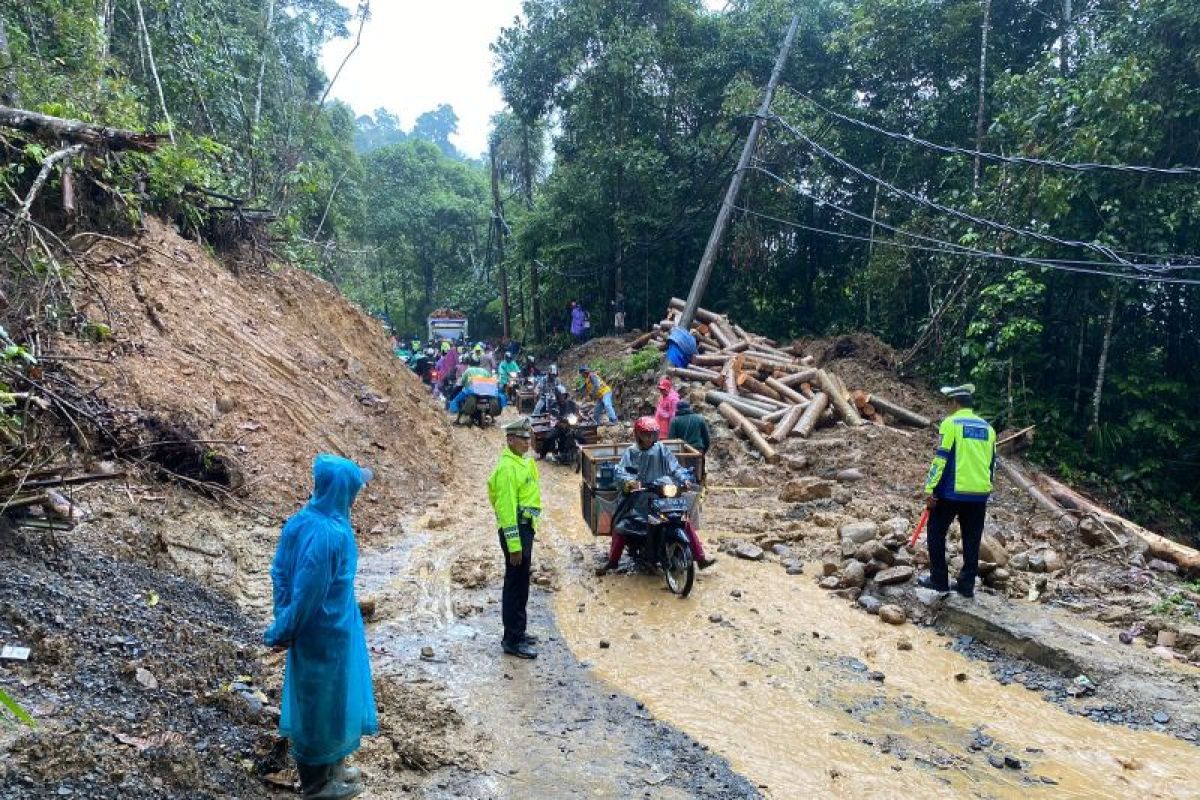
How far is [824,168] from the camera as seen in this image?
2012 centimetres

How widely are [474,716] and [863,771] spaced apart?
2424 mm

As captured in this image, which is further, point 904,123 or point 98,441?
point 904,123

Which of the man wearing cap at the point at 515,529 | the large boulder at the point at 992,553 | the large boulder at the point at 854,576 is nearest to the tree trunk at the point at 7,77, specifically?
the man wearing cap at the point at 515,529

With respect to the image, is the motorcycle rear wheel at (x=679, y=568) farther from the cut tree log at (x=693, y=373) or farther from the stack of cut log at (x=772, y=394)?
the cut tree log at (x=693, y=373)

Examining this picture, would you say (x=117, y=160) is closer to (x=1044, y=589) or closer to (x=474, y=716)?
(x=474, y=716)

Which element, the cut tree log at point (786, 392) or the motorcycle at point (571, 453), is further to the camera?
the cut tree log at point (786, 392)

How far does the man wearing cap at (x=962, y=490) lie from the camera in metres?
6.62

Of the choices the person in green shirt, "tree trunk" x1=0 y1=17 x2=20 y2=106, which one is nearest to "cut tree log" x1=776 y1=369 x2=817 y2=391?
the person in green shirt

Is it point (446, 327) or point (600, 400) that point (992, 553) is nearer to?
point (600, 400)

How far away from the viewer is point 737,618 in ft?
21.9

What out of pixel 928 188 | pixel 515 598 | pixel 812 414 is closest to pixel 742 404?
pixel 812 414

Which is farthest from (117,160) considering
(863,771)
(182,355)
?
(863,771)

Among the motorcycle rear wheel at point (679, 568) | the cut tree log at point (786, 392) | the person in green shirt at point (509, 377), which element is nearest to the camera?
the motorcycle rear wheel at point (679, 568)

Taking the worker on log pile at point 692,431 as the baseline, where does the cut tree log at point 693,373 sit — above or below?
above
